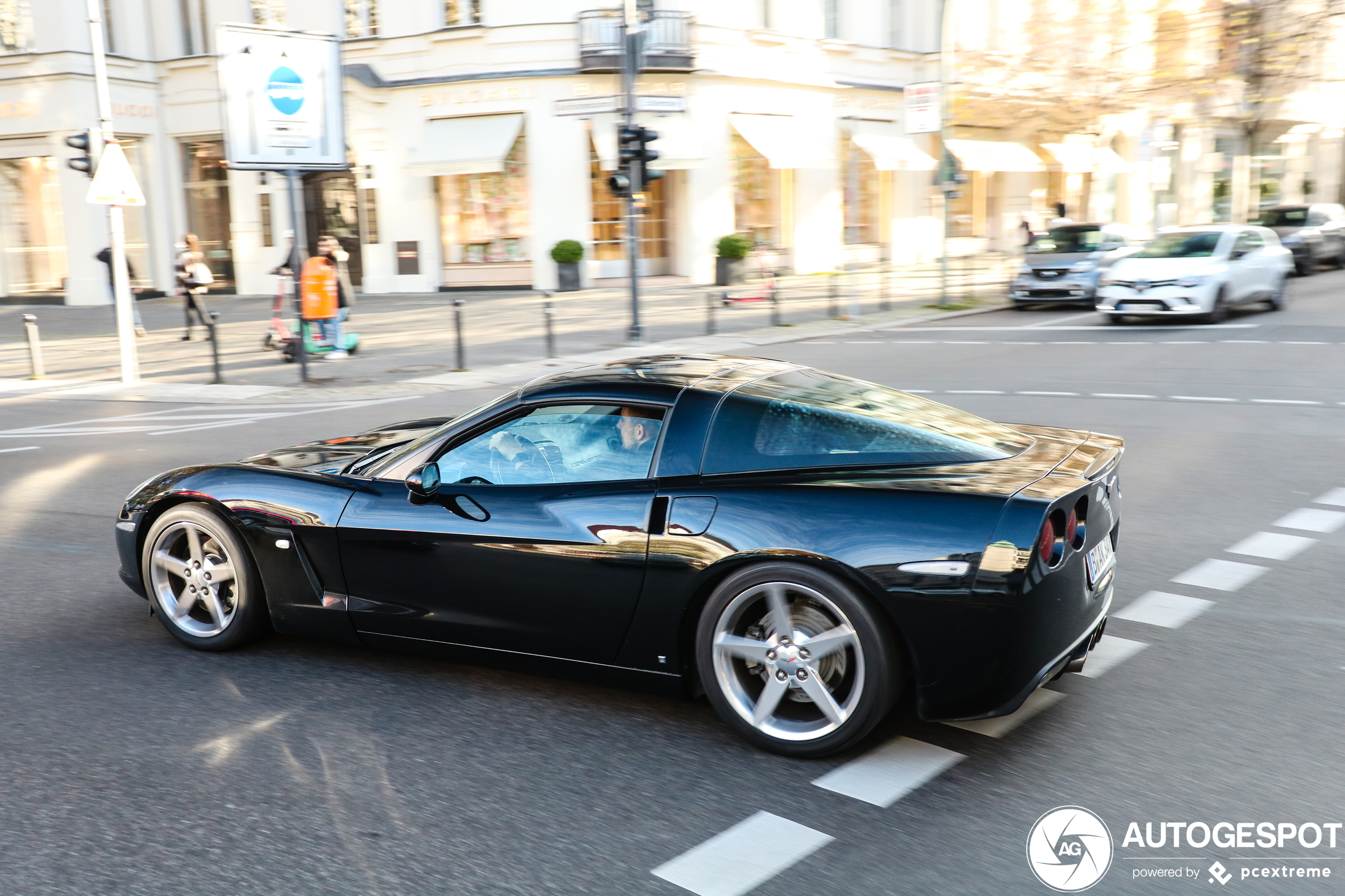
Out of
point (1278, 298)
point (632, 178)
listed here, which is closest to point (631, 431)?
point (632, 178)

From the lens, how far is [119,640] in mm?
5316

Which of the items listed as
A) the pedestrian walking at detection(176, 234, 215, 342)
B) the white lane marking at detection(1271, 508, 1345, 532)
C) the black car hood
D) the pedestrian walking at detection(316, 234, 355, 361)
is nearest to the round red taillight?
the black car hood

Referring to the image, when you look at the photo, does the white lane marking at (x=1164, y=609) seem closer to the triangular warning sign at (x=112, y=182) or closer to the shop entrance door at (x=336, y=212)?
the triangular warning sign at (x=112, y=182)

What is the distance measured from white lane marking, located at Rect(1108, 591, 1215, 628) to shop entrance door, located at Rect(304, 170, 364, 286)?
28.1m

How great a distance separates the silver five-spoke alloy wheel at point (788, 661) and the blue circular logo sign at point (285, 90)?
16633 millimetres

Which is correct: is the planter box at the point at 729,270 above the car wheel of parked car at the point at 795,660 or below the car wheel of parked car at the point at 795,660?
above

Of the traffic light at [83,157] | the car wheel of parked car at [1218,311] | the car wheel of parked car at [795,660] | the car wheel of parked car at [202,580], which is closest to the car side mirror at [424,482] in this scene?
the car wheel of parked car at [202,580]

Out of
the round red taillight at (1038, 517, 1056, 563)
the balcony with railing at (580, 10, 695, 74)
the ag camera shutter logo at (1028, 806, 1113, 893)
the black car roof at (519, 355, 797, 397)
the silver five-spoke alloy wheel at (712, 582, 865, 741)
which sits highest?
the balcony with railing at (580, 10, 695, 74)

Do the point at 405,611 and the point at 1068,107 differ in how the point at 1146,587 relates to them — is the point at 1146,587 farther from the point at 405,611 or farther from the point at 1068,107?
the point at 1068,107

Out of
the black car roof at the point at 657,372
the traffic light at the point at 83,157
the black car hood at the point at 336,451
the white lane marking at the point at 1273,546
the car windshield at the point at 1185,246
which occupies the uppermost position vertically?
the traffic light at the point at 83,157

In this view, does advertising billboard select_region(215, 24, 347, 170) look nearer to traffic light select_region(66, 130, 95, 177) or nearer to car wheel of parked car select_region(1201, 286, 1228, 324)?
traffic light select_region(66, 130, 95, 177)

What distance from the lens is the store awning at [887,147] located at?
110ft

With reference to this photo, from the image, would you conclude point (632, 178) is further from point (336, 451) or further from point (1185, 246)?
point (336, 451)

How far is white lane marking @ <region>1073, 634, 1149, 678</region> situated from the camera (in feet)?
15.5
